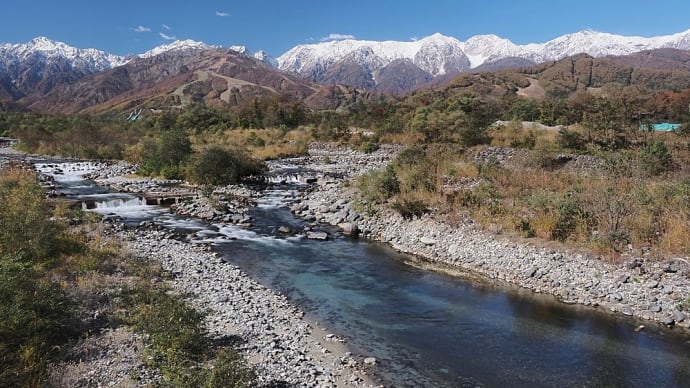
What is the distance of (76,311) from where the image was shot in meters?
10.3

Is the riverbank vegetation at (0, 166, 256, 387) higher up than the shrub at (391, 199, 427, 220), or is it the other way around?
the shrub at (391, 199, 427, 220)

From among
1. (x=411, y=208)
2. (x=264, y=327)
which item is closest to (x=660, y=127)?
(x=411, y=208)

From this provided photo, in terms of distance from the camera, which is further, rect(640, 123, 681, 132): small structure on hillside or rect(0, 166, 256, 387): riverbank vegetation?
rect(640, 123, 681, 132): small structure on hillside

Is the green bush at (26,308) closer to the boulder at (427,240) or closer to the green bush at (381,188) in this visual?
the boulder at (427,240)

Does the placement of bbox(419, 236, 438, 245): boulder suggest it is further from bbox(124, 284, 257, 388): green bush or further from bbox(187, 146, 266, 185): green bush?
bbox(187, 146, 266, 185): green bush

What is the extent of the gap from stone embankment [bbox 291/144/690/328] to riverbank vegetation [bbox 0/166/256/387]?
9573 millimetres

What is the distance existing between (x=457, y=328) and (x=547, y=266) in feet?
16.5

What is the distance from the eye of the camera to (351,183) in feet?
96.9

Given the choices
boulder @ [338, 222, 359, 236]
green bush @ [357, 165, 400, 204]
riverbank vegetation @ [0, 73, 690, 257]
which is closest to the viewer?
→ riverbank vegetation @ [0, 73, 690, 257]

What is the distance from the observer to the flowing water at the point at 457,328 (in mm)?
9406

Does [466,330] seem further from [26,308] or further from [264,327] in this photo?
[26,308]

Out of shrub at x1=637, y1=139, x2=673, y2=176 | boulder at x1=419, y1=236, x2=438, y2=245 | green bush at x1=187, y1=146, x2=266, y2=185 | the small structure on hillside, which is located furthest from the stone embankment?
the small structure on hillside

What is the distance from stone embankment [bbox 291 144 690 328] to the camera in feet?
40.7

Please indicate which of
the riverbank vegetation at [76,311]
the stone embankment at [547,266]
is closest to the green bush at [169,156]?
the stone embankment at [547,266]
